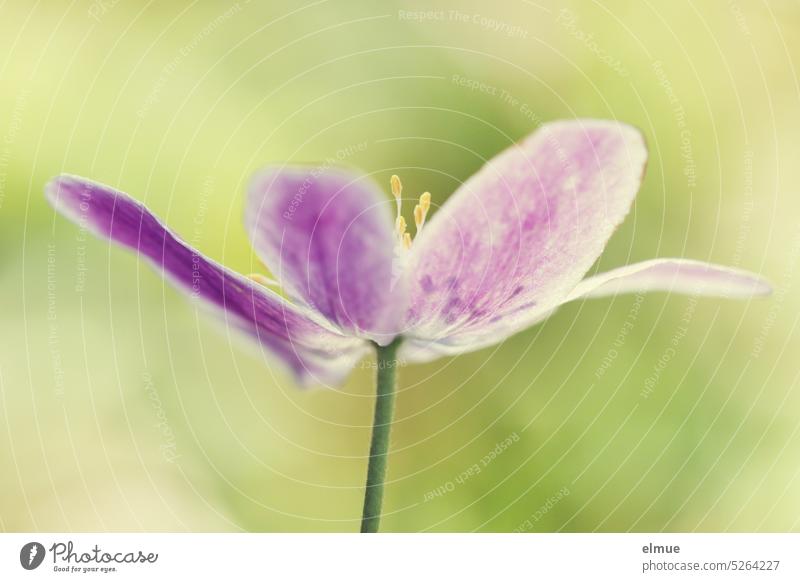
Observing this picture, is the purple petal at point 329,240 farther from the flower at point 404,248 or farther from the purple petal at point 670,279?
the purple petal at point 670,279

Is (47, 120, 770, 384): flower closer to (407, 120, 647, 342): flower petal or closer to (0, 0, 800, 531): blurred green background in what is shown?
(407, 120, 647, 342): flower petal

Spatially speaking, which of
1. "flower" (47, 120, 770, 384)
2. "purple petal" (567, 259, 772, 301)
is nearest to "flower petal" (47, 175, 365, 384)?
"flower" (47, 120, 770, 384)

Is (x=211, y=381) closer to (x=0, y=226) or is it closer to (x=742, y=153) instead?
(x=0, y=226)
